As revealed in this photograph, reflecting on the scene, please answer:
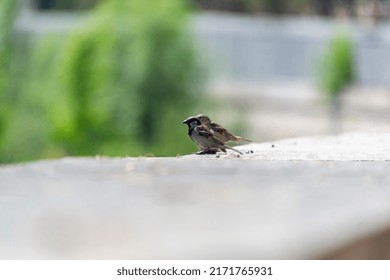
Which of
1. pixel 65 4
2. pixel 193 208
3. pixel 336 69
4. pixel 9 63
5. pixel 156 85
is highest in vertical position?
pixel 65 4

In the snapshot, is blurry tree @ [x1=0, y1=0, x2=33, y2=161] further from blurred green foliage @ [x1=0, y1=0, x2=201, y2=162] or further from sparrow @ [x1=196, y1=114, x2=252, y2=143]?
sparrow @ [x1=196, y1=114, x2=252, y2=143]

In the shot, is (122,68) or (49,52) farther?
(49,52)

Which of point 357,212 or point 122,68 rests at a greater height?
point 122,68

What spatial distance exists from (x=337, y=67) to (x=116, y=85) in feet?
9.53

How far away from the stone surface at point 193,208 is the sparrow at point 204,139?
0.17 metres

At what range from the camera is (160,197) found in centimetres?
137

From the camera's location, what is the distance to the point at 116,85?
15.4 metres

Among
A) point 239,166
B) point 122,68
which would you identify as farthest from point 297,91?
point 239,166

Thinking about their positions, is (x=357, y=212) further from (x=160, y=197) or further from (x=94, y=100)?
(x=94, y=100)

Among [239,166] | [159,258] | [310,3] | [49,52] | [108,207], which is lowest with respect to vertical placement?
[159,258]

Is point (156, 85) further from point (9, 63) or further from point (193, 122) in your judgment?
point (193, 122)

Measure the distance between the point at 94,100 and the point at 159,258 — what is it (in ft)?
47.4

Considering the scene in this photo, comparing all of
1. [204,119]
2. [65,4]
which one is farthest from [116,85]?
[204,119]

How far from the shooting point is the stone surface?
1167mm
